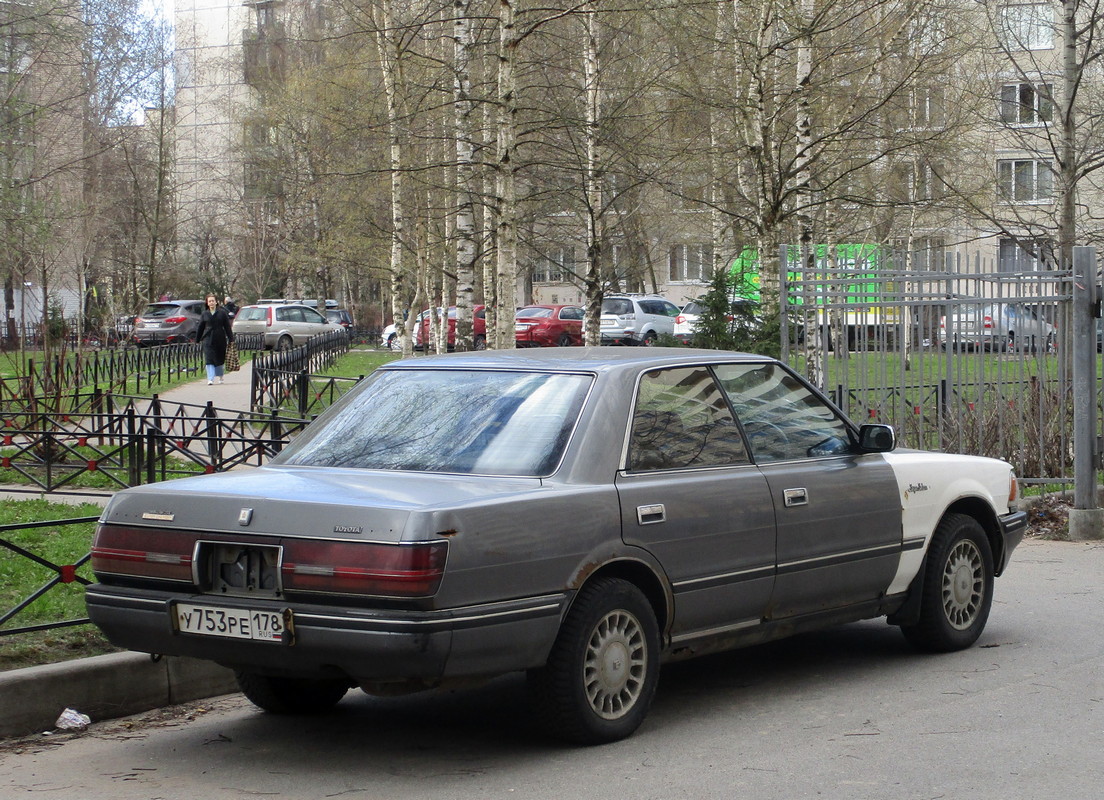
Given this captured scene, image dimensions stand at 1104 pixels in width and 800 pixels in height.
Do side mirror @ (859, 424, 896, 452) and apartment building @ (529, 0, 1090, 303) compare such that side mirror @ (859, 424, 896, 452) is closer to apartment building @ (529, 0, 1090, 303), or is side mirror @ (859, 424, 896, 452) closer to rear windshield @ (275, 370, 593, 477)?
rear windshield @ (275, 370, 593, 477)

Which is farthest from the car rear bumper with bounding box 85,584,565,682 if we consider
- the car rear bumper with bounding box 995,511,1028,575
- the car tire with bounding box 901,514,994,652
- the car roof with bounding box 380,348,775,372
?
the car rear bumper with bounding box 995,511,1028,575

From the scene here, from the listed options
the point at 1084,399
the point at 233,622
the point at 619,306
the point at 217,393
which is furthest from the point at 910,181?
the point at 233,622

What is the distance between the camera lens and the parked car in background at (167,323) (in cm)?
4600

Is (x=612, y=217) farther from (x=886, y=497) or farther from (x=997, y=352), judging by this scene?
(x=886, y=497)

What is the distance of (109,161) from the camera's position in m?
51.1

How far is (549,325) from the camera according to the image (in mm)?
43250

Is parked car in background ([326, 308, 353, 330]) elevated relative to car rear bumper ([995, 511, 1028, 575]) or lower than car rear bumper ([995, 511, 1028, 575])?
elevated

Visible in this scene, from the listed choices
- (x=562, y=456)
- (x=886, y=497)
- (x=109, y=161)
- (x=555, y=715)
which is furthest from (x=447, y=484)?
(x=109, y=161)

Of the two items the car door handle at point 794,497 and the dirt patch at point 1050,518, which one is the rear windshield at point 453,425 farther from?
the dirt patch at point 1050,518

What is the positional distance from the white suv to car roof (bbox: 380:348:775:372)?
1468 inches

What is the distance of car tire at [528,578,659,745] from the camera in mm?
5195

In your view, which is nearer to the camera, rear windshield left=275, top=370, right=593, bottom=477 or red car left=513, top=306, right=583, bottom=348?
rear windshield left=275, top=370, right=593, bottom=477

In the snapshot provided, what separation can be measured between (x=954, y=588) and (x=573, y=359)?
8.53 feet

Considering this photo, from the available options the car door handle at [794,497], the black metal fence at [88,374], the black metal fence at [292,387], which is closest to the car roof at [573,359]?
the car door handle at [794,497]
